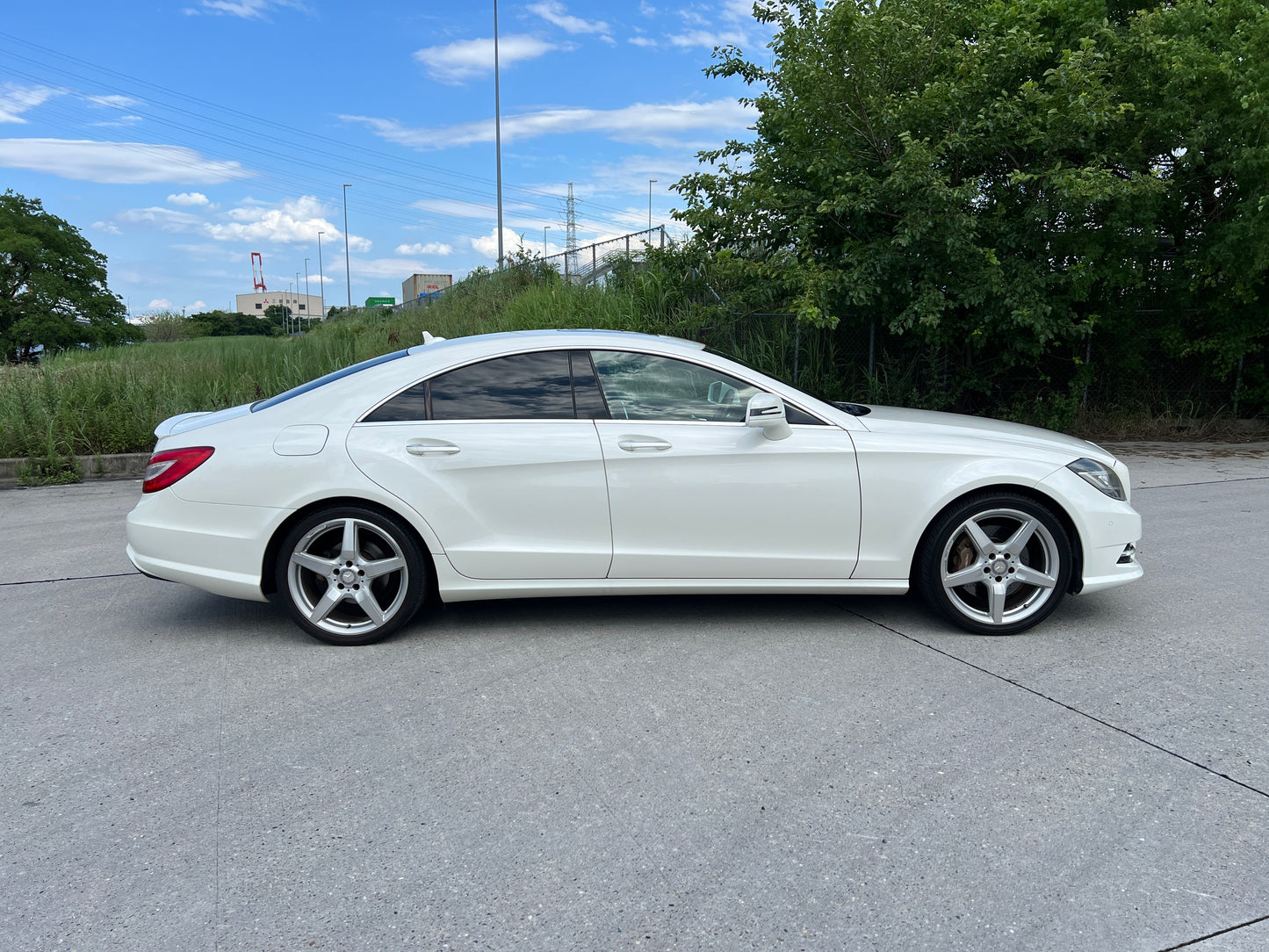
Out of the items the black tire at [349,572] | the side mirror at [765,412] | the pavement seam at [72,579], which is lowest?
the pavement seam at [72,579]

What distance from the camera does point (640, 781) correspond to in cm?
316

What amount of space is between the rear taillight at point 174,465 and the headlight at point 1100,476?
4264 millimetres

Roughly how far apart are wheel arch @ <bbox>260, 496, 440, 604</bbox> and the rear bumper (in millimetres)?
37

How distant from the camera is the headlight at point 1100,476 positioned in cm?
463

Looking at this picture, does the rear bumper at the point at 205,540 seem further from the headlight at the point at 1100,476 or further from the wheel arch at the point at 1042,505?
the headlight at the point at 1100,476

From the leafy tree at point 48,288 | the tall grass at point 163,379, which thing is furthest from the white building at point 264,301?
the tall grass at point 163,379

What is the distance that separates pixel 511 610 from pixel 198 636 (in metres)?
1.61

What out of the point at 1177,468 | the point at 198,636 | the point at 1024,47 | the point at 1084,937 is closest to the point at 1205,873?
the point at 1084,937

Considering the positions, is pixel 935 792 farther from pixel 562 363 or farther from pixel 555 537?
pixel 562 363

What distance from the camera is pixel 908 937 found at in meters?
2.35

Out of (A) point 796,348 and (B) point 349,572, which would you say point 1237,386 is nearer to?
(A) point 796,348

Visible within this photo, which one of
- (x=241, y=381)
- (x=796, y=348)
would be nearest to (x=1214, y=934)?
(x=796, y=348)

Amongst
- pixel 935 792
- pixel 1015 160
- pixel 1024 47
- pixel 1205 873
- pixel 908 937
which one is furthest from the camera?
pixel 1015 160

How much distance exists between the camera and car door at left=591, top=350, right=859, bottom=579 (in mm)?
4477
